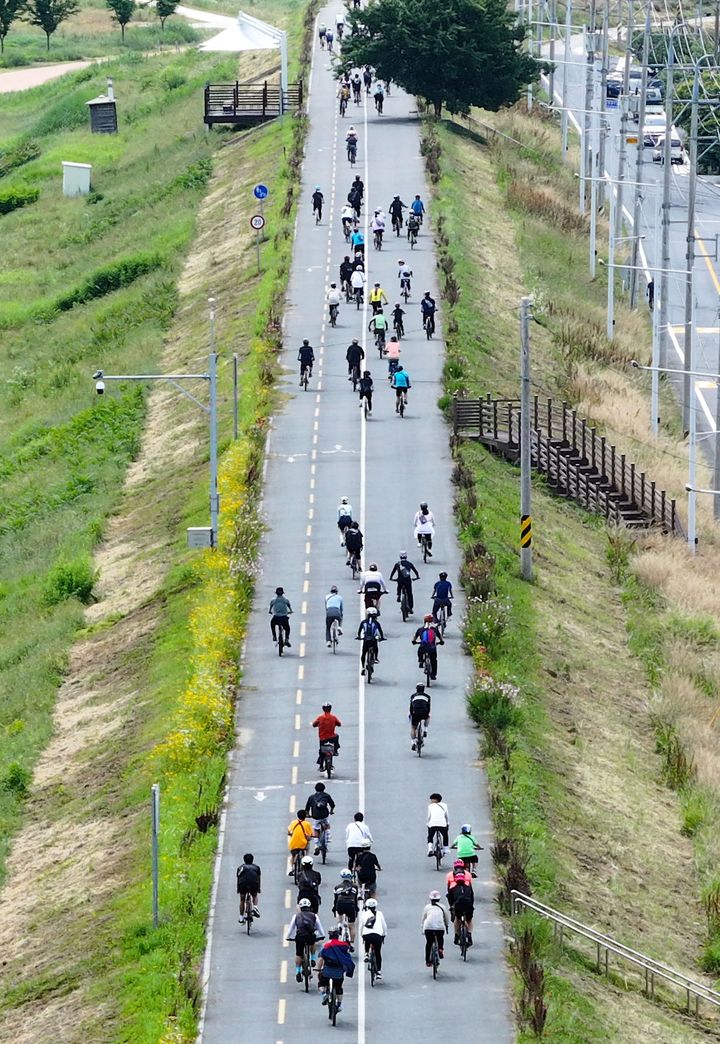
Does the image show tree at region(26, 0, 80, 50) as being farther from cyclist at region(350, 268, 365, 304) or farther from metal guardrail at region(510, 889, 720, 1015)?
metal guardrail at region(510, 889, 720, 1015)

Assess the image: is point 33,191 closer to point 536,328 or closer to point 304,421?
point 536,328

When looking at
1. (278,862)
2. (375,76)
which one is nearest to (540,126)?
(375,76)

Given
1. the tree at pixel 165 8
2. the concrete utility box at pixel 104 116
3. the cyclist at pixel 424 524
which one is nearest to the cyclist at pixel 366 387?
the cyclist at pixel 424 524

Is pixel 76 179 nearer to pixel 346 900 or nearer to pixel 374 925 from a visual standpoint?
pixel 346 900

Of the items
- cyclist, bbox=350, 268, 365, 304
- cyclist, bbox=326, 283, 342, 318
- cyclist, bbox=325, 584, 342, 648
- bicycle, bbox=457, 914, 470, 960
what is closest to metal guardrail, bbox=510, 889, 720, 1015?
bicycle, bbox=457, 914, 470, 960

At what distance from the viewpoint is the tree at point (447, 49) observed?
3962 inches

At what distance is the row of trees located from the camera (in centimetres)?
15150

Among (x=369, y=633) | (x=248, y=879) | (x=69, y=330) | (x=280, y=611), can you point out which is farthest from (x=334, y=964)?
(x=69, y=330)

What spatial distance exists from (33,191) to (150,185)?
8.48 meters

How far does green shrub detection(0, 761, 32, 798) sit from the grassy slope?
966 cm

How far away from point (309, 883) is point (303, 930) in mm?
1182

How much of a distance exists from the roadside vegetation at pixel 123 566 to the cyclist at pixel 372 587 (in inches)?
116

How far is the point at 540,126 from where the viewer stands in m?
119

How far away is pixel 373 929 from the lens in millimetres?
33875
